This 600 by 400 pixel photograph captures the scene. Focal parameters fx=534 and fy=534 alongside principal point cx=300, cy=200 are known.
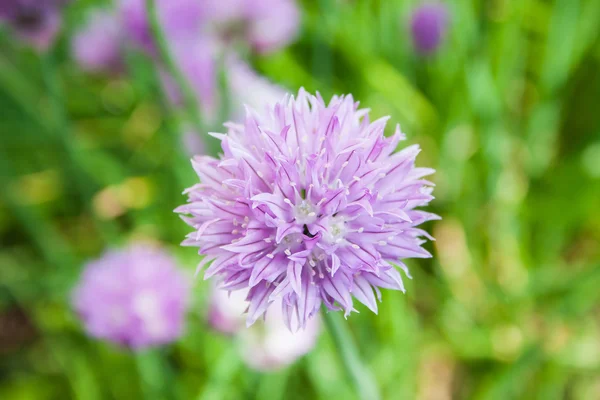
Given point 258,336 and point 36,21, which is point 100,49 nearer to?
point 36,21

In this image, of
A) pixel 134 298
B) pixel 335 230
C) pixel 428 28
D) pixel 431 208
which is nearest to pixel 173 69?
pixel 134 298

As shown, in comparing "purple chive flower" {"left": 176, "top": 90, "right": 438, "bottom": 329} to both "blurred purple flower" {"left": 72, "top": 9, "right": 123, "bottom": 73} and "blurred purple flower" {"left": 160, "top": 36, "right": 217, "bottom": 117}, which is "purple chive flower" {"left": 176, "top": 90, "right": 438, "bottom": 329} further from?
"blurred purple flower" {"left": 72, "top": 9, "right": 123, "bottom": 73}

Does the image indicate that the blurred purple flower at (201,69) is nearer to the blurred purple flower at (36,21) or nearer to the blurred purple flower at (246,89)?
the blurred purple flower at (246,89)

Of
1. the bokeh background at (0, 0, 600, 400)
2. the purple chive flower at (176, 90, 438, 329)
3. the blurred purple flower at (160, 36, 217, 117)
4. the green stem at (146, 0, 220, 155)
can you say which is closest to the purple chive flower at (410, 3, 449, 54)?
the bokeh background at (0, 0, 600, 400)

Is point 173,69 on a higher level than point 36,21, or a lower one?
lower

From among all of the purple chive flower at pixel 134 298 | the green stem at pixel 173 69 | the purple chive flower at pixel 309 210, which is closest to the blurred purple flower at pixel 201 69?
the green stem at pixel 173 69

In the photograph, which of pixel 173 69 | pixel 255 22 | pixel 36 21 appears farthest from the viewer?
pixel 255 22

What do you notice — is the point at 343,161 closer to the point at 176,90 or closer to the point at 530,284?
the point at 176,90
